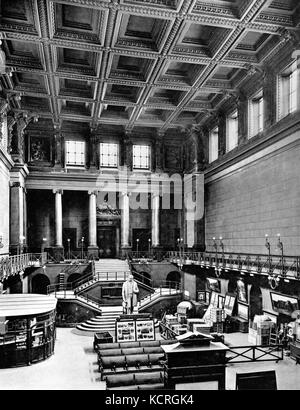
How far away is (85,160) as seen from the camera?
3256cm

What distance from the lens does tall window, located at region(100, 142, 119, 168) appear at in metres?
33.1

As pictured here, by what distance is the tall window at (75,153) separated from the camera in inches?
1275

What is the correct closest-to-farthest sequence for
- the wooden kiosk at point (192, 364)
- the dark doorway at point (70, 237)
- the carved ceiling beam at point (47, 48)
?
the wooden kiosk at point (192, 364) < the carved ceiling beam at point (47, 48) < the dark doorway at point (70, 237)

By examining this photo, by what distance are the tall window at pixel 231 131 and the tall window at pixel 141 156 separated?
8778mm

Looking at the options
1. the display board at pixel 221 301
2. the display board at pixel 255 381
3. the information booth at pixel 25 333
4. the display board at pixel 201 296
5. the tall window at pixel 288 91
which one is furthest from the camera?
the display board at pixel 201 296

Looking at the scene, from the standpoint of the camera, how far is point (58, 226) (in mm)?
30938

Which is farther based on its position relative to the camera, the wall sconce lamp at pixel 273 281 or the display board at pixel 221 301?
the display board at pixel 221 301

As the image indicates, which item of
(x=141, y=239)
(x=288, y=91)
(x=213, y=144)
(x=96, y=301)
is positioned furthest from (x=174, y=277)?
(x=288, y=91)

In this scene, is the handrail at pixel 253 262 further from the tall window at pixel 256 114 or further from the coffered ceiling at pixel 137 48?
the coffered ceiling at pixel 137 48

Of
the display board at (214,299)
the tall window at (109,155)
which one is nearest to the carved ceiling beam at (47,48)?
the tall window at (109,155)
